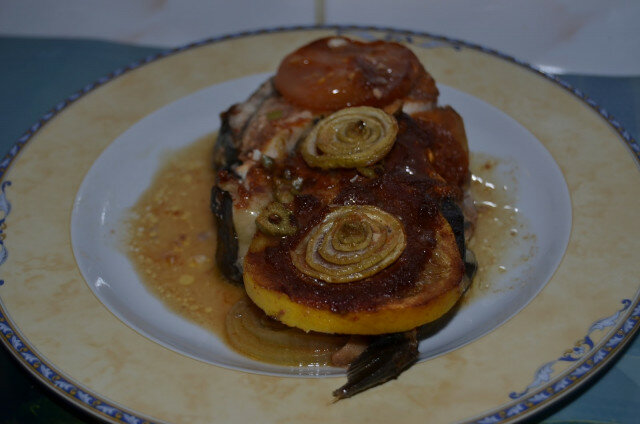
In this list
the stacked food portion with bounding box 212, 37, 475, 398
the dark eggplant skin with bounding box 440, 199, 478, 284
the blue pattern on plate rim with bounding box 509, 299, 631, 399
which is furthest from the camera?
the dark eggplant skin with bounding box 440, 199, 478, 284

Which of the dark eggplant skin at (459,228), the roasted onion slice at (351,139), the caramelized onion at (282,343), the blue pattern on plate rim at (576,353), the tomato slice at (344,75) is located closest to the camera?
the blue pattern on plate rim at (576,353)

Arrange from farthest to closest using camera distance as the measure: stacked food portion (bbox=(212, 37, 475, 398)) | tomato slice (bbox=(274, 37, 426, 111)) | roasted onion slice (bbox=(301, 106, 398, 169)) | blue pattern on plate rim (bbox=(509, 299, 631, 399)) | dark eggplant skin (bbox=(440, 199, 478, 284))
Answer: tomato slice (bbox=(274, 37, 426, 111)) → roasted onion slice (bbox=(301, 106, 398, 169)) → dark eggplant skin (bbox=(440, 199, 478, 284)) → stacked food portion (bbox=(212, 37, 475, 398)) → blue pattern on plate rim (bbox=(509, 299, 631, 399))

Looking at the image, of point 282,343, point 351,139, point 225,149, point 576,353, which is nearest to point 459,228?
point 351,139

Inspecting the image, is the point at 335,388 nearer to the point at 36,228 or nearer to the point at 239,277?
the point at 239,277

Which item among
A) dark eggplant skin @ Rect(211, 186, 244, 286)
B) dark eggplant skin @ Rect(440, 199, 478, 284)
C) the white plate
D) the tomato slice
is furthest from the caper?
the tomato slice

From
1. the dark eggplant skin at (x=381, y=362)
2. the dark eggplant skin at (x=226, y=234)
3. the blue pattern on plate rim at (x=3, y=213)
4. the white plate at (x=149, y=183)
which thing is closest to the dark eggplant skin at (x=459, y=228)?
the white plate at (x=149, y=183)

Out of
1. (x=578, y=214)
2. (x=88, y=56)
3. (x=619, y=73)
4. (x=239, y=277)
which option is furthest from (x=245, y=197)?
(x=619, y=73)

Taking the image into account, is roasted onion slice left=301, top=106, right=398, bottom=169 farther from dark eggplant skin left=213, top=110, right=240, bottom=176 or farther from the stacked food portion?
dark eggplant skin left=213, top=110, right=240, bottom=176

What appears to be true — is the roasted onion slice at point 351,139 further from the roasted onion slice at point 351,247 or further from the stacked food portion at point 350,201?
the roasted onion slice at point 351,247

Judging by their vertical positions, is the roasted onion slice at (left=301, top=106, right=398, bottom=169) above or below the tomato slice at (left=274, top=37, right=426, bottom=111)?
below
